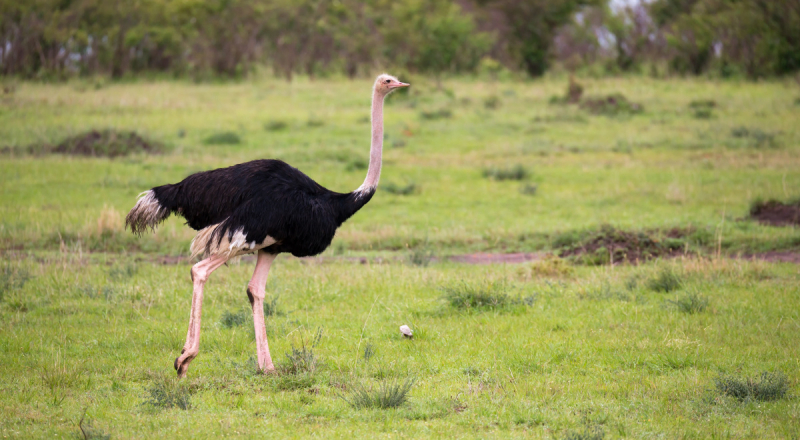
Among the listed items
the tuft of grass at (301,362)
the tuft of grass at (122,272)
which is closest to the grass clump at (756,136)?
the tuft of grass at (122,272)

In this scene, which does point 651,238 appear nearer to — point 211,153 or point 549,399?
point 549,399

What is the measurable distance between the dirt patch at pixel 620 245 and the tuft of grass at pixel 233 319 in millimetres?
4798

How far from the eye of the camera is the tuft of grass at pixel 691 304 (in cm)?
826

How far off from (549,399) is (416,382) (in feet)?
3.36

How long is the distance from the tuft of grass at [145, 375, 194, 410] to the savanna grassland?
1.2 inches

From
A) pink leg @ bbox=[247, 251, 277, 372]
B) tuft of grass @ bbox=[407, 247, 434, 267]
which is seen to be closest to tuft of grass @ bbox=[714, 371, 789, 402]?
pink leg @ bbox=[247, 251, 277, 372]

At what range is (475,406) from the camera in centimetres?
587

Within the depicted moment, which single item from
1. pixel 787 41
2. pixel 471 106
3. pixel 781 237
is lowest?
pixel 781 237

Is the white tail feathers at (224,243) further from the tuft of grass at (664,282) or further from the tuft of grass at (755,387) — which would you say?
the tuft of grass at (664,282)

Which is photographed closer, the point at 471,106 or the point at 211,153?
the point at 211,153

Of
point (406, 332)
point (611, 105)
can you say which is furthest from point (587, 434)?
point (611, 105)

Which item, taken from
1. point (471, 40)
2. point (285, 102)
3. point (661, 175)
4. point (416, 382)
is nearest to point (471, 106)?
point (285, 102)

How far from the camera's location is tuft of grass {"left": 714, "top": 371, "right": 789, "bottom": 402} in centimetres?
588

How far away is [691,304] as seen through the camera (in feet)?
27.1
